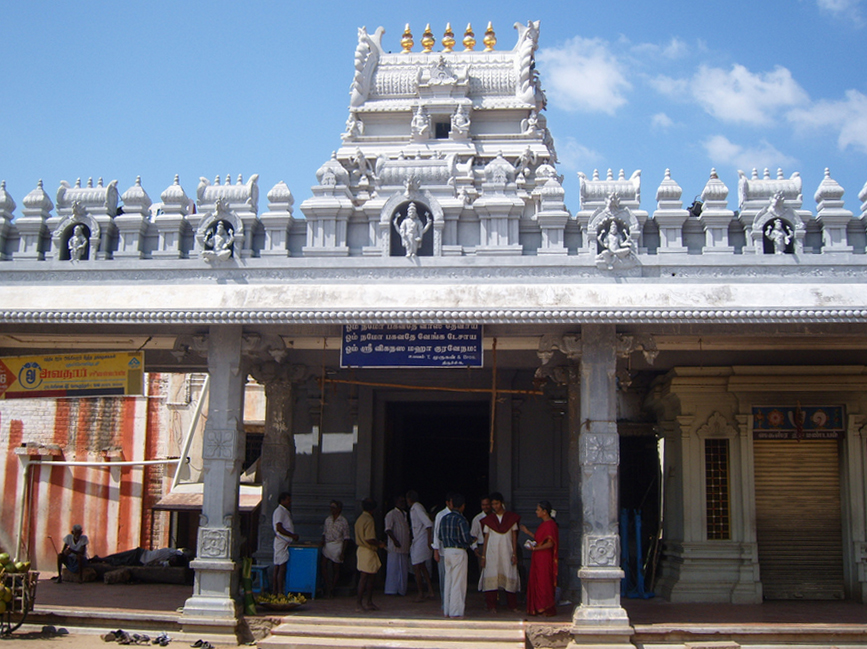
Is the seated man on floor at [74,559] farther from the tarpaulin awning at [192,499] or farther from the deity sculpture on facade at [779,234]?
the deity sculpture on facade at [779,234]

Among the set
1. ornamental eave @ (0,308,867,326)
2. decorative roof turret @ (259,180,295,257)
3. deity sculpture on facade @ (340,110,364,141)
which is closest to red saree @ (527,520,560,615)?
ornamental eave @ (0,308,867,326)

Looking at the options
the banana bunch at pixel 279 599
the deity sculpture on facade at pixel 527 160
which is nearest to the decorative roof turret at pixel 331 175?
the banana bunch at pixel 279 599

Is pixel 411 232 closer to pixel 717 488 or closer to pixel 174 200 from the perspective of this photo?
pixel 174 200

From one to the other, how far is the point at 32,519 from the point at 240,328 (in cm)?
974

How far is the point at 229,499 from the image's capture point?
9734 mm

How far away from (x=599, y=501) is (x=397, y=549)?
298 cm

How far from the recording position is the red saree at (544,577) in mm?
9789

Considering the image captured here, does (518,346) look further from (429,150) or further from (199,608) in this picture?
(429,150)

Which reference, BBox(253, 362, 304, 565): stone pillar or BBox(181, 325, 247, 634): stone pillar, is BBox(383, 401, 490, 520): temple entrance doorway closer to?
BBox(253, 362, 304, 565): stone pillar

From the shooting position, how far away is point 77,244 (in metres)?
10.4

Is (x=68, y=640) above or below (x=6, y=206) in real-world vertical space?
below

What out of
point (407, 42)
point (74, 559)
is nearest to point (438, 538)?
point (74, 559)

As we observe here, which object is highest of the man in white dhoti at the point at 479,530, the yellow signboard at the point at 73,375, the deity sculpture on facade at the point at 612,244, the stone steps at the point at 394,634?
the deity sculpture on facade at the point at 612,244

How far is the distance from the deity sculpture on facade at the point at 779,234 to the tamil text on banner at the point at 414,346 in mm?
3530
